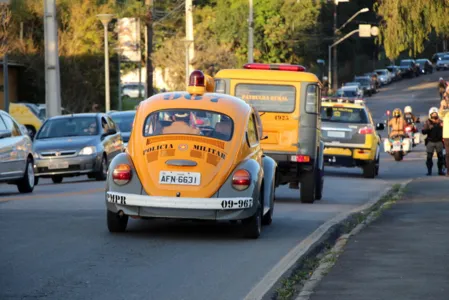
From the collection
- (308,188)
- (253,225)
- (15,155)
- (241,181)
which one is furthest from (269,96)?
(241,181)

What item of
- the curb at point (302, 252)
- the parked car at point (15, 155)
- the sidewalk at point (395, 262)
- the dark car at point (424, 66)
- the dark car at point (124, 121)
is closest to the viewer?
the sidewalk at point (395, 262)

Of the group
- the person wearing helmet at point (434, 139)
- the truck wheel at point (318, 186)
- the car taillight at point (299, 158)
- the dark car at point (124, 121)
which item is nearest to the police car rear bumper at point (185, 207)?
the car taillight at point (299, 158)

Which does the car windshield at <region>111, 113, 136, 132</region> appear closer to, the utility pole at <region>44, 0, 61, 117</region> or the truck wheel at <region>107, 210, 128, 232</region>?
the utility pole at <region>44, 0, 61, 117</region>

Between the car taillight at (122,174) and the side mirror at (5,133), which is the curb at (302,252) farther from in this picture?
the side mirror at (5,133)

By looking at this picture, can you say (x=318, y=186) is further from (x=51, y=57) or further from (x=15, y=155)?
(x=51, y=57)

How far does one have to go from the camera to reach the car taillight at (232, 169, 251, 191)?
14.4 meters

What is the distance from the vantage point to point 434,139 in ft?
110

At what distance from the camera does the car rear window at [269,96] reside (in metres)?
22.6

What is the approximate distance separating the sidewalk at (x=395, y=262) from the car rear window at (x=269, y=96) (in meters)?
4.26

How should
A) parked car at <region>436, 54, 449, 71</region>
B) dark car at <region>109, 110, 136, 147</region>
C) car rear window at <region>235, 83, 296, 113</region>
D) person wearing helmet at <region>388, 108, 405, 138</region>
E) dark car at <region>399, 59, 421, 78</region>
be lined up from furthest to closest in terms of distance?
parked car at <region>436, 54, 449, 71</region> → dark car at <region>399, 59, 421, 78</region> → person wearing helmet at <region>388, 108, 405, 138</region> → dark car at <region>109, 110, 136, 147</region> → car rear window at <region>235, 83, 296, 113</region>

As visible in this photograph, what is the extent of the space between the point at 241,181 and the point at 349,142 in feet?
59.7

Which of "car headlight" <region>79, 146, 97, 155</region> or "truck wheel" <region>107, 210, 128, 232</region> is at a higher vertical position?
"truck wheel" <region>107, 210, 128, 232</region>

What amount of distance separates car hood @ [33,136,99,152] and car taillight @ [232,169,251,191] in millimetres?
14867

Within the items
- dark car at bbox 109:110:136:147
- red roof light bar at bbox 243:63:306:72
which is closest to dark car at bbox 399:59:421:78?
dark car at bbox 109:110:136:147
